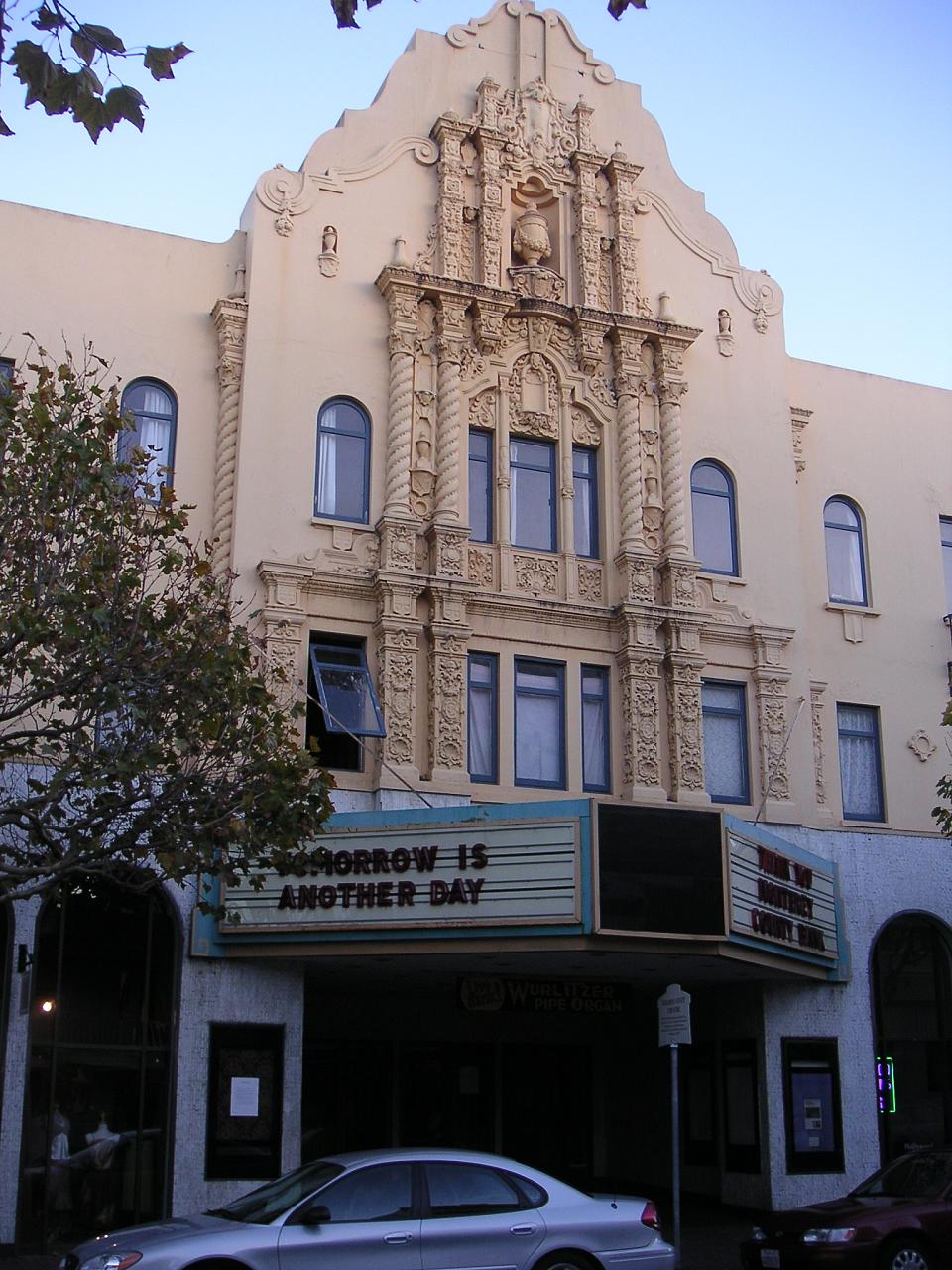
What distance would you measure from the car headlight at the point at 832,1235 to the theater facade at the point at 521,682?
402 centimetres

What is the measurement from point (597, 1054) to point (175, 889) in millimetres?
9551

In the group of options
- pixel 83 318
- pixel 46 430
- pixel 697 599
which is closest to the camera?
pixel 46 430

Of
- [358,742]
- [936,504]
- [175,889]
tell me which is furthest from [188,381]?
[936,504]

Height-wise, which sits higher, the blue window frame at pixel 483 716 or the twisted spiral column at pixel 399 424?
the twisted spiral column at pixel 399 424

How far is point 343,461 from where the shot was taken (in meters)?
21.6

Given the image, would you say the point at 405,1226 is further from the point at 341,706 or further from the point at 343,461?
the point at 343,461

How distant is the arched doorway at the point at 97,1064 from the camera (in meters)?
17.6

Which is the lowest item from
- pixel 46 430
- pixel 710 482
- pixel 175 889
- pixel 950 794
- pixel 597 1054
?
pixel 597 1054

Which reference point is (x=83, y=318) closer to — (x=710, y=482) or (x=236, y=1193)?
(x=710, y=482)

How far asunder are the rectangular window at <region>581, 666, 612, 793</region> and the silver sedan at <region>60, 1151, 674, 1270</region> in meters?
8.91

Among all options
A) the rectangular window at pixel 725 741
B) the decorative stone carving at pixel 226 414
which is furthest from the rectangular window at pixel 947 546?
the decorative stone carving at pixel 226 414

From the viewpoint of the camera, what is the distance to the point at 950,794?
20.1 m

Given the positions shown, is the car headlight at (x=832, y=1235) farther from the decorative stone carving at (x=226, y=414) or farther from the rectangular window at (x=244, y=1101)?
the decorative stone carving at (x=226, y=414)

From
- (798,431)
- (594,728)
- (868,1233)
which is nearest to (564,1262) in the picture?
(868,1233)
